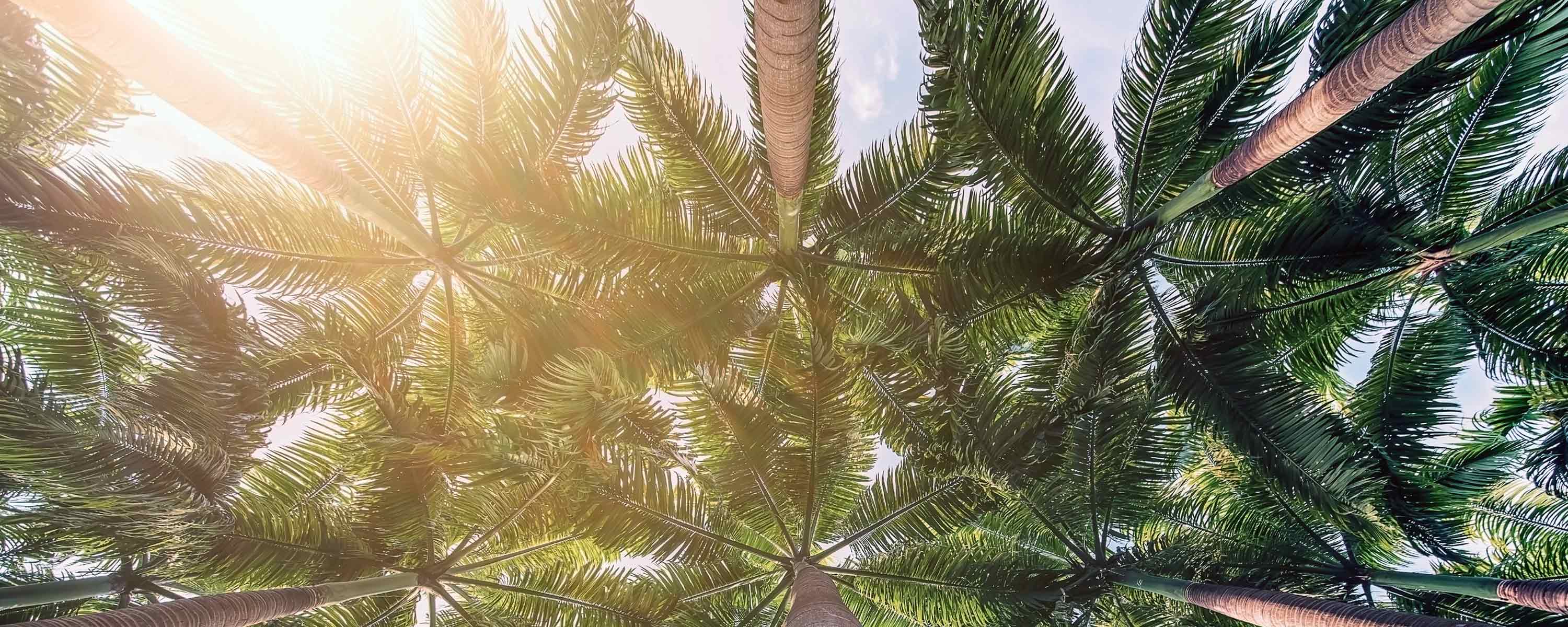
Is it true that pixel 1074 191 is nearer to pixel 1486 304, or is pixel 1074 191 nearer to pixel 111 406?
pixel 1486 304

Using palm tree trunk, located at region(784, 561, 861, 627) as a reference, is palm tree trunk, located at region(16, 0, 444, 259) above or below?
above

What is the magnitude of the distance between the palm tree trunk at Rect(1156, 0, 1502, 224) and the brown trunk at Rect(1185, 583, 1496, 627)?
2246 mm

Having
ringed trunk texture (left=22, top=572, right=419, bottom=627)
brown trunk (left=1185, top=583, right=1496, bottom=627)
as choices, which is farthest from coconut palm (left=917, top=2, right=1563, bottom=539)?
ringed trunk texture (left=22, top=572, right=419, bottom=627)

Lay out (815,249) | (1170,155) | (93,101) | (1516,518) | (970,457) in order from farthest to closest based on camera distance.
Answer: (1516,518) < (815,249) < (1170,155) < (970,457) < (93,101)

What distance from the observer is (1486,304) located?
14.5 ft

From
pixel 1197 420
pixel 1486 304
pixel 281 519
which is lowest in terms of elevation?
pixel 281 519

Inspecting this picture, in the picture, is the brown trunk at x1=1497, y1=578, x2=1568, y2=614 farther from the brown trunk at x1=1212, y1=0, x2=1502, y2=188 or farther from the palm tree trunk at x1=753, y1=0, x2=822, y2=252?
the palm tree trunk at x1=753, y1=0, x2=822, y2=252

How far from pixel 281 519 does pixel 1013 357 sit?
17.2 ft

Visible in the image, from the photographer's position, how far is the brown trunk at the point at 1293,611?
3248mm

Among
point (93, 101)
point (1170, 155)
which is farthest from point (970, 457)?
point (93, 101)

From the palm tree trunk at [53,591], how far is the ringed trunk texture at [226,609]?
0.56 m

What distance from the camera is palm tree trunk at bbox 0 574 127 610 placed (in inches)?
145

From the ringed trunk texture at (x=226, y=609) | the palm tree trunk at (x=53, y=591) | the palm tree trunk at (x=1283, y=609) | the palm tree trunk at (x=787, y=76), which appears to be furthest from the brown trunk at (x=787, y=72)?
the palm tree trunk at (x=53, y=591)

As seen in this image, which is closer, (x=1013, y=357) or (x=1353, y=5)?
(x=1353, y=5)
